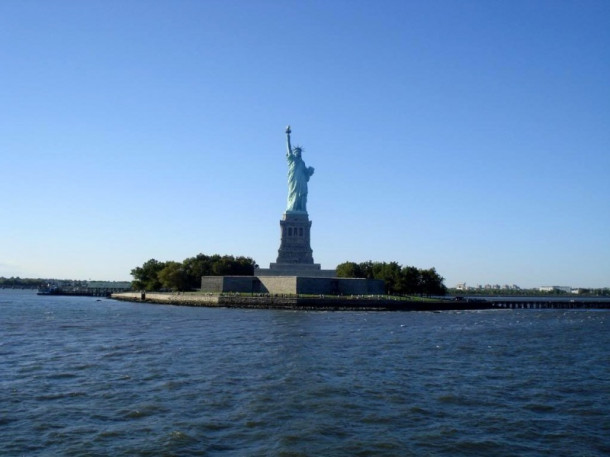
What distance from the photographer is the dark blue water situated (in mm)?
15453

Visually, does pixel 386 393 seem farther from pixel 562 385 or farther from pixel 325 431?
pixel 562 385

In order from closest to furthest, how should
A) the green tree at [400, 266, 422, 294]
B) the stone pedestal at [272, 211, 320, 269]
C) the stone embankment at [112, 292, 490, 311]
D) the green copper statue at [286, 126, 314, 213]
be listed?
the stone embankment at [112, 292, 490, 311], the stone pedestal at [272, 211, 320, 269], the green copper statue at [286, 126, 314, 213], the green tree at [400, 266, 422, 294]

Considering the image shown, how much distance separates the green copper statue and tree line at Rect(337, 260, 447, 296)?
59.0ft

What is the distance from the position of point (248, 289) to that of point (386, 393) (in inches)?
2532

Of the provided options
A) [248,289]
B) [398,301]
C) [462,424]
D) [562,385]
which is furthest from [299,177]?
[462,424]

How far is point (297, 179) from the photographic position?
302 feet

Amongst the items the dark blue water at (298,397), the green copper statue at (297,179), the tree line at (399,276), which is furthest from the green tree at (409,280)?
the dark blue water at (298,397)

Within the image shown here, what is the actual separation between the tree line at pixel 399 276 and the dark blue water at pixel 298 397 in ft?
206

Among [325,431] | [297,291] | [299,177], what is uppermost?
[299,177]

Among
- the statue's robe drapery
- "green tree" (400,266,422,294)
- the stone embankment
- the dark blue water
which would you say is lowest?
the dark blue water

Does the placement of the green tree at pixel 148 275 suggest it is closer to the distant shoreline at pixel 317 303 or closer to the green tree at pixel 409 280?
the distant shoreline at pixel 317 303

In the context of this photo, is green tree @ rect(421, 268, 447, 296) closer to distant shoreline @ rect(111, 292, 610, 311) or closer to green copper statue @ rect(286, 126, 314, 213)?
distant shoreline @ rect(111, 292, 610, 311)

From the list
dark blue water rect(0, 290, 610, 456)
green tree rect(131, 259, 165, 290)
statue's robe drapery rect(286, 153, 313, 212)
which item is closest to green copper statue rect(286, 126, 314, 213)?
statue's robe drapery rect(286, 153, 313, 212)

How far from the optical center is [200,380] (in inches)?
901
